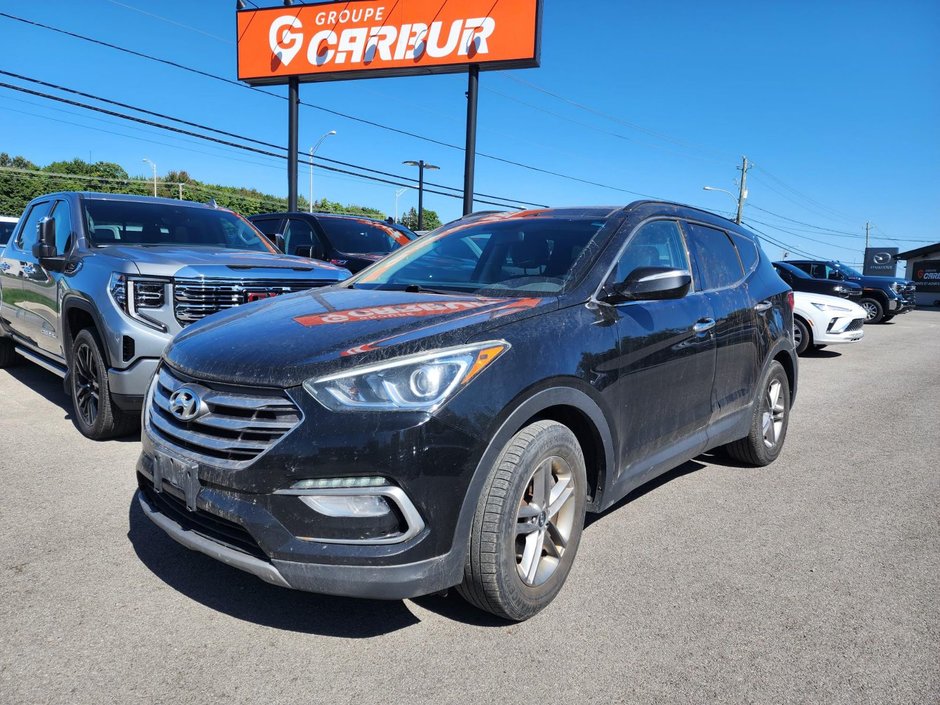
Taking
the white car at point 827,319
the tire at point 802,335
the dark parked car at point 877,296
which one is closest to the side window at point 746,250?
the white car at point 827,319

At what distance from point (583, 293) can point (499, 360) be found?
753mm

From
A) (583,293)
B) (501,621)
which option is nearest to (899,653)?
(501,621)

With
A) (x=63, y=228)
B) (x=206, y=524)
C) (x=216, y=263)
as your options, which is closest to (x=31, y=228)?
(x=63, y=228)

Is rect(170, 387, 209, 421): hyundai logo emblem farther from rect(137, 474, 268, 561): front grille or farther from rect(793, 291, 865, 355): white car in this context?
rect(793, 291, 865, 355): white car

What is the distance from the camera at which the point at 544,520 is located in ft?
8.96

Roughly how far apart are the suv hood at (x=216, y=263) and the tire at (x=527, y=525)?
3.17 m

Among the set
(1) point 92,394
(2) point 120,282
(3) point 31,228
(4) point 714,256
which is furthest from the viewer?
(3) point 31,228

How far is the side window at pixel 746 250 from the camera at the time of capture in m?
4.68

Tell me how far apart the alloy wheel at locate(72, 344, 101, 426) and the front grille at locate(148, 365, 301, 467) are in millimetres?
2665

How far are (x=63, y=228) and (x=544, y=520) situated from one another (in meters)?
5.20

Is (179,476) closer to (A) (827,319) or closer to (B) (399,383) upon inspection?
(B) (399,383)

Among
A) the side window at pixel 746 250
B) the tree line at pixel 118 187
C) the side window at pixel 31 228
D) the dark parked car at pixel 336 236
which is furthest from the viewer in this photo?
the tree line at pixel 118 187

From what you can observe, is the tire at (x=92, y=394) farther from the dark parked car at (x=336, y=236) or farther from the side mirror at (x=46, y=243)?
the dark parked car at (x=336, y=236)

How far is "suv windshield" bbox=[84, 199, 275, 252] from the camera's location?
5719mm
